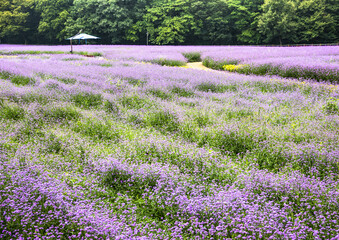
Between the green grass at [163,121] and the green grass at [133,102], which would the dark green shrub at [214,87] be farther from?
the green grass at [163,121]

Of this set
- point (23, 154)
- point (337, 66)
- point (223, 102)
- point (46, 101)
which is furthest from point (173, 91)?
point (337, 66)

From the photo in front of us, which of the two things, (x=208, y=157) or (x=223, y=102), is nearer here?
(x=208, y=157)

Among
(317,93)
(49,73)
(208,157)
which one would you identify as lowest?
(208,157)

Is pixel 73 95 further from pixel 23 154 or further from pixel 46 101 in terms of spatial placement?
pixel 23 154

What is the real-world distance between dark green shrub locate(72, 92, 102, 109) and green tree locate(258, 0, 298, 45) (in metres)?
34.7

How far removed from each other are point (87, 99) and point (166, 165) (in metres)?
4.38

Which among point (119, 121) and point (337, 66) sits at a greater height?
point (337, 66)

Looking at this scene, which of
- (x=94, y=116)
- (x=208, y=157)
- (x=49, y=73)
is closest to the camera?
(x=208, y=157)

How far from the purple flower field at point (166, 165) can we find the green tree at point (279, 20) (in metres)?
32.3

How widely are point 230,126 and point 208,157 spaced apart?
3.73 feet

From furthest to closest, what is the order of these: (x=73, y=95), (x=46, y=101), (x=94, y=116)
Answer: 1. (x=73, y=95)
2. (x=46, y=101)
3. (x=94, y=116)

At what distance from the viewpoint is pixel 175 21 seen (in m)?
40.6

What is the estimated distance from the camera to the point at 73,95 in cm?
712

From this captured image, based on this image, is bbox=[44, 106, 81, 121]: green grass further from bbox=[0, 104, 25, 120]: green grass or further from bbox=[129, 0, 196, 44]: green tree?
bbox=[129, 0, 196, 44]: green tree
